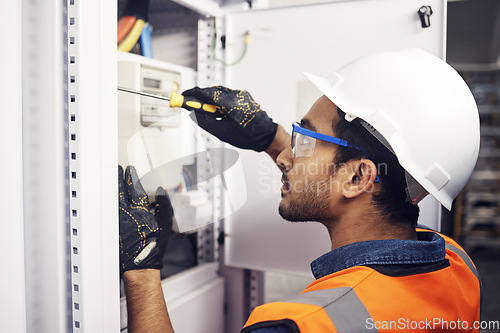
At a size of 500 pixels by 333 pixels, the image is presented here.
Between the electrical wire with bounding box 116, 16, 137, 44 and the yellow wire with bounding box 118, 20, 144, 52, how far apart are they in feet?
0.03

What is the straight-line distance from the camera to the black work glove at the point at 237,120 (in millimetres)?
1086

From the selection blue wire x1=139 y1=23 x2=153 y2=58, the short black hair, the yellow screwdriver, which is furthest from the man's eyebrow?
blue wire x1=139 y1=23 x2=153 y2=58

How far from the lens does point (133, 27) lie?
131 cm

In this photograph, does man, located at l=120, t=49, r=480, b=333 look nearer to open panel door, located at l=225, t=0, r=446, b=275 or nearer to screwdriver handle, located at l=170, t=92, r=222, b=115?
screwdriver handle, located at l=170, t=92, r=222, b=115

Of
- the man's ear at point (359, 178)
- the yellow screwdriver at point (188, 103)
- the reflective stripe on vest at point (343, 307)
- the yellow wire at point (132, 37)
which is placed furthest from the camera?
the yellow wire at point (132, 37)

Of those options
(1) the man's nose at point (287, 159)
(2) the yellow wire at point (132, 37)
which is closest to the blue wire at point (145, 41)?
(2) the yellow wire at point (132, 37)

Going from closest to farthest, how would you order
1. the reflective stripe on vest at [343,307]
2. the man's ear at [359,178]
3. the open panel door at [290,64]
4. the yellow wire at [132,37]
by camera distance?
1. the reflective stripe on vest at [343,307]
2. the man's ear at [359,178]
3. the open panel door at [290,64]
4. the yellow wire at [132,37]

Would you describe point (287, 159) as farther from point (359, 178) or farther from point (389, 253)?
point (389, 253)

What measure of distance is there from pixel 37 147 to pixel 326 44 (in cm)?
83

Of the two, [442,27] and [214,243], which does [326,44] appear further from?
[214,243]

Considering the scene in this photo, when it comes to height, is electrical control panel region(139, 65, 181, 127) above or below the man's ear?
above

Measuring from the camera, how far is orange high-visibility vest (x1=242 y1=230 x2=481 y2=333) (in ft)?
2.25

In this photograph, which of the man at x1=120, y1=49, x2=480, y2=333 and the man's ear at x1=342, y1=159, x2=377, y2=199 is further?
the man's ear at x1=342, y1=159, x2=377, y2=199

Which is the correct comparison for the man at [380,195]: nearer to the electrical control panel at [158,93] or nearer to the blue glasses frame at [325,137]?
the blue glasses frame at [325,137]
